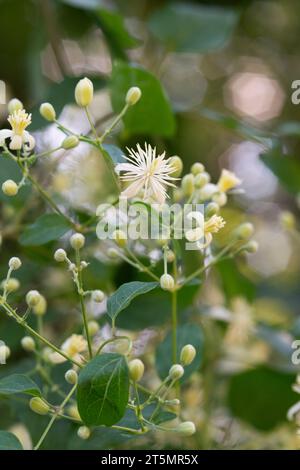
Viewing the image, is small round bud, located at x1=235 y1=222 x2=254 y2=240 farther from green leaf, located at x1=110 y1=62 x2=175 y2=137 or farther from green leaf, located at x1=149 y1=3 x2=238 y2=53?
green leaf, located at x1=149 y1=3 x2=238 y2=53

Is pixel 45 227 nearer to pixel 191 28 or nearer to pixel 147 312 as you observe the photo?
pixel 147 312

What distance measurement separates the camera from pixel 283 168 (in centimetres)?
95

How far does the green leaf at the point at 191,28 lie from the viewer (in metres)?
1.03

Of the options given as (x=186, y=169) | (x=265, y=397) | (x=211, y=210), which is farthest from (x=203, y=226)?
(x=186, y=169)

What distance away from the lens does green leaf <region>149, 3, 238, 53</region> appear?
1.03 metres

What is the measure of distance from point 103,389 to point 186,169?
0.65m

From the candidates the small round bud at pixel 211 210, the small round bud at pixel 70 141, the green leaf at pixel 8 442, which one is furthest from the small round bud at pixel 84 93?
the green leaf at pixel 8 442

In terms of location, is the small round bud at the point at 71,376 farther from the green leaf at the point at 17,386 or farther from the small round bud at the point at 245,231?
the small round bud at the point at 245,231

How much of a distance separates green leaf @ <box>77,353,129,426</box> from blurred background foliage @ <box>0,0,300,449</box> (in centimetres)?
12

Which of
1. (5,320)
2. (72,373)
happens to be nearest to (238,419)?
(5,320)

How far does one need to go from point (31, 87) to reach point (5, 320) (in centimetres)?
42

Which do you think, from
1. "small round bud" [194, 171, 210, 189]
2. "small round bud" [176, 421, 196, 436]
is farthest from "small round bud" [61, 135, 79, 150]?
"small round bud" [176, 421, 196, 436]
